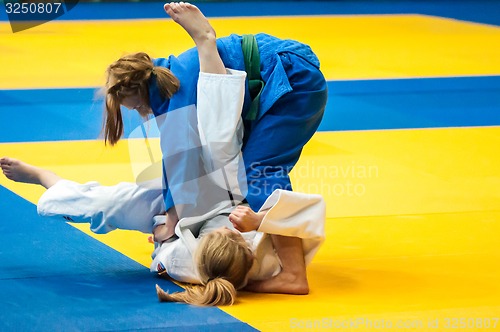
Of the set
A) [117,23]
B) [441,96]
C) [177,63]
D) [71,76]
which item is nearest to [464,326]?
[177,63]

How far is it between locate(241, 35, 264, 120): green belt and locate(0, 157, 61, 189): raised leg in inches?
37.6

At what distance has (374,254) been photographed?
4.45 meters

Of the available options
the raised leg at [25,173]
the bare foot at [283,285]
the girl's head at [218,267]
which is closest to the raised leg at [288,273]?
the bare foot at [283,285]

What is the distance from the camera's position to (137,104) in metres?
4.02

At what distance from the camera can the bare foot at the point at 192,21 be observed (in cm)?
394

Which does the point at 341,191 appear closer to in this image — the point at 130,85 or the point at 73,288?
the point at 130,85

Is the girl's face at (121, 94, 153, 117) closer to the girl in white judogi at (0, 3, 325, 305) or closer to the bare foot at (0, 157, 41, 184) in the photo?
the girl in white judogi at (0, 3, 325, 305)

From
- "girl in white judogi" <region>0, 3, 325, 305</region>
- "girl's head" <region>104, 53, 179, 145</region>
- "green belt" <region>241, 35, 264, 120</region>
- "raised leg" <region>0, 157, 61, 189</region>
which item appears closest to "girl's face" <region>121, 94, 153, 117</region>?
"girl's head" <region>104, 53, 179, 145</region>

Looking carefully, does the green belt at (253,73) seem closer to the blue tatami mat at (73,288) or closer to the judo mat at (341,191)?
the judo mat at (341,191)

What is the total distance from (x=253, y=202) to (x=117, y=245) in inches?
35.6

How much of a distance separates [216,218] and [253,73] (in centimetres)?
67

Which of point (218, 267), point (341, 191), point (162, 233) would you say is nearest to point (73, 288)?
point (162, 233)

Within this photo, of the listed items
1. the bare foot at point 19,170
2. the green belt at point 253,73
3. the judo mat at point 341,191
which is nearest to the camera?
the judo mat at point 341,191

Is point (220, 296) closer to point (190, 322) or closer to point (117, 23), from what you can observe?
point (190, 322)
